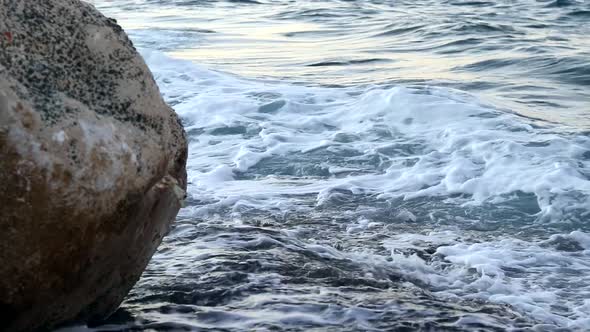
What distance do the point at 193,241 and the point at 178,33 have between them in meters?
9.42

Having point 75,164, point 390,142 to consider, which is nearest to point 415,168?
point 390,142

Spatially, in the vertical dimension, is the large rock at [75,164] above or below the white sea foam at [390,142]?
above

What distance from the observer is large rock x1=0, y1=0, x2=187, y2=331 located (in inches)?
95.9

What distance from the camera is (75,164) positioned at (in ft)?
8.18

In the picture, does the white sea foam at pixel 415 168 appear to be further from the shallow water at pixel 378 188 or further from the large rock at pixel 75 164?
the large rock at pixel 75 164

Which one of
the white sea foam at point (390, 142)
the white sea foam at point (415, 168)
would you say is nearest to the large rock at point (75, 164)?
the white sea foam at point (415, 168)

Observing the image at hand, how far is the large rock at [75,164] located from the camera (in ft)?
7.99

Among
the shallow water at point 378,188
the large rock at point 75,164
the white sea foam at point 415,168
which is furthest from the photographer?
the white sea foam at point 415,168

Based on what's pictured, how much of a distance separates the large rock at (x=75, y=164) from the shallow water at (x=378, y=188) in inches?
18.3

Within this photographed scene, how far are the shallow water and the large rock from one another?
0.46 m

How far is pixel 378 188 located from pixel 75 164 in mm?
3163

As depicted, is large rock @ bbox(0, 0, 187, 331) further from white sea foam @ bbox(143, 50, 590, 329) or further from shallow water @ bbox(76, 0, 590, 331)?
white sea foam @ bbox(143, 50, 590, 329)

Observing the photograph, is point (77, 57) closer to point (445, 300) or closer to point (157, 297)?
point (157, 297)

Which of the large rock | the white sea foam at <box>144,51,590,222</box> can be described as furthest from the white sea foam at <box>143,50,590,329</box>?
the large rock
